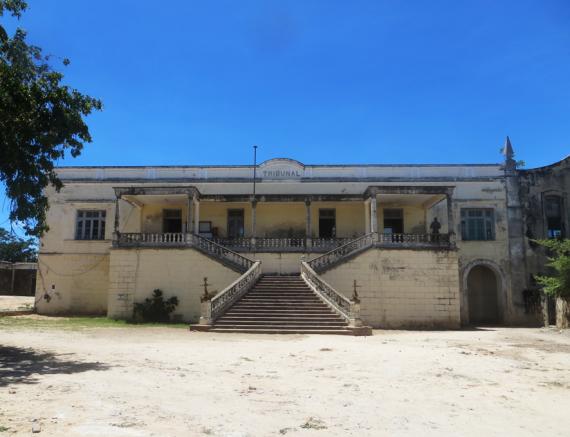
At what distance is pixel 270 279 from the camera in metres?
21.0

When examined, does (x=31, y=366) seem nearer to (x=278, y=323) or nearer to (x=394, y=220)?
(x=278, y=323)

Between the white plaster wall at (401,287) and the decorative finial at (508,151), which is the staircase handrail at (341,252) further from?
the decorative finial at (508,151)

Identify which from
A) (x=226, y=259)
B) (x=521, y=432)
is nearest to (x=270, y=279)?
(x=226, y=259)

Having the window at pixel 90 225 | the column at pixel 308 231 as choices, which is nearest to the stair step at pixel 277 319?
the column at pixel 308 231

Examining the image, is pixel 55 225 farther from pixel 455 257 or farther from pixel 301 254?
pixel 455 257

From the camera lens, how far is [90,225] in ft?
86.0

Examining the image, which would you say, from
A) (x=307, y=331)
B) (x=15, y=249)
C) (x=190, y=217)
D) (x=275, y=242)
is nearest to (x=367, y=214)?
(x=275, y=242)

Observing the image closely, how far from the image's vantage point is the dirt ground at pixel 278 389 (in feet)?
18.9

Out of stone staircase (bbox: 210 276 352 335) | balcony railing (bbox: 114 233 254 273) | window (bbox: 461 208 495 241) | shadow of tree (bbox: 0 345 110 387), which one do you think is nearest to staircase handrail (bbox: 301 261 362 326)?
stone staircase (bbox: 210 276 352 335)

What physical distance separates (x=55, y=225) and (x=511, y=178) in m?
23.3

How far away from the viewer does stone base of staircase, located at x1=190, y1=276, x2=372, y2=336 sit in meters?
16.1

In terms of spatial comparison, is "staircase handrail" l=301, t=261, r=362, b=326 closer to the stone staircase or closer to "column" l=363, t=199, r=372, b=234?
the stone staircase

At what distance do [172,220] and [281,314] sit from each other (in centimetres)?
1099

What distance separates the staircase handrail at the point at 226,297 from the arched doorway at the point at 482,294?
12285 mm
